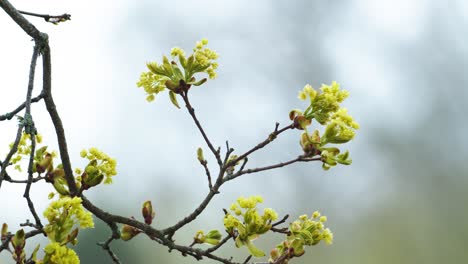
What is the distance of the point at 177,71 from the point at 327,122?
28 cm

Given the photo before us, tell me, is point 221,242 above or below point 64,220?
above

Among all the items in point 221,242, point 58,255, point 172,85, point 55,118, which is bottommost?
point 58,255

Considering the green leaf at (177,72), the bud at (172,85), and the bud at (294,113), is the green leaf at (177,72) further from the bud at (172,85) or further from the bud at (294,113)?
the bud at (294,113)

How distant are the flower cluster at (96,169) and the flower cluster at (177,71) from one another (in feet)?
0.43

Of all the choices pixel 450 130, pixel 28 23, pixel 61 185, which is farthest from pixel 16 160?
pixel 450 130

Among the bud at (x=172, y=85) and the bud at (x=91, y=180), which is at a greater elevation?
the bud at (x=172, y=85)

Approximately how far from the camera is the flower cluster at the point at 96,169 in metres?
1.28

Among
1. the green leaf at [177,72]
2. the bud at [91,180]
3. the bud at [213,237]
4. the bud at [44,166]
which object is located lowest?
the bud at [213,237]

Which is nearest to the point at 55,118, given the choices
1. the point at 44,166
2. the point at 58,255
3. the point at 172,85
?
the point at 44,166

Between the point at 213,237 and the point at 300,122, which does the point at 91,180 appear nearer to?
the point at 213,237

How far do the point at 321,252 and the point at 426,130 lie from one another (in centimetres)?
891

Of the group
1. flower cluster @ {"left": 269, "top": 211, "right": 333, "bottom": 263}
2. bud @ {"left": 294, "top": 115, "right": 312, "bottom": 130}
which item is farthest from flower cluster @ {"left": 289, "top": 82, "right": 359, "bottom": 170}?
flower cluster @ {"left": 269, "top": 211, "right": 333, "bottom": 263}

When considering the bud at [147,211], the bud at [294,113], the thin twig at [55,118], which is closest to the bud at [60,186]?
the thin twig at [55,118]

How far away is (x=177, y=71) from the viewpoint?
4.39ft
